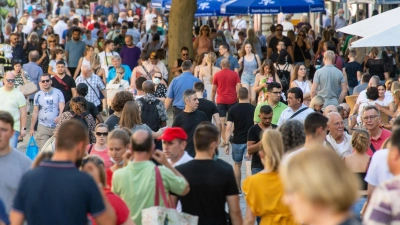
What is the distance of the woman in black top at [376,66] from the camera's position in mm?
19844

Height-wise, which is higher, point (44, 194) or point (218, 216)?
point (44, 194)

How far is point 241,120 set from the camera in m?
12.5

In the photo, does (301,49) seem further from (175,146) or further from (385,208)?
(385,208)

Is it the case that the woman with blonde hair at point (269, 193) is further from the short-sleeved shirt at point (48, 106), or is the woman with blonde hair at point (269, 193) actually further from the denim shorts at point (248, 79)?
the denim shorts at point (248, 79)

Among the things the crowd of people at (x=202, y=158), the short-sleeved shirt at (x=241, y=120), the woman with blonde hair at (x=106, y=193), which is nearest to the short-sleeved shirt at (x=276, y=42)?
the crowd of people at (x=202, y=158)

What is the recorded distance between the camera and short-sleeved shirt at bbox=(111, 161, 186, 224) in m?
6.48

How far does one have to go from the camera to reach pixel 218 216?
6922mm

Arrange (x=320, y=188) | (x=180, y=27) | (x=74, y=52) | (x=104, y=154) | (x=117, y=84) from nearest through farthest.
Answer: (x=320, y=188)
(x=104, y=154)
(x=117, y=84)
(x=180, y=27)
(x=74, y=52)

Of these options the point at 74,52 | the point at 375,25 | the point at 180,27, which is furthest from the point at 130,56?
the point at 375,25

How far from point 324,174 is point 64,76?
1287cm

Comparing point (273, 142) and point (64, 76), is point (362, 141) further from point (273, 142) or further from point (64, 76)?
point (64, 76)

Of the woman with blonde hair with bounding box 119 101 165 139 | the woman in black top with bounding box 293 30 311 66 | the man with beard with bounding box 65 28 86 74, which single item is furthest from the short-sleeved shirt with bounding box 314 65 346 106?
the man with beard with bounding box 65 28 86 74

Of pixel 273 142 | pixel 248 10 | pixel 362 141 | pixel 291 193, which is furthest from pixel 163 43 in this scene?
pixel 291 193

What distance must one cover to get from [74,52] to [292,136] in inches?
676
